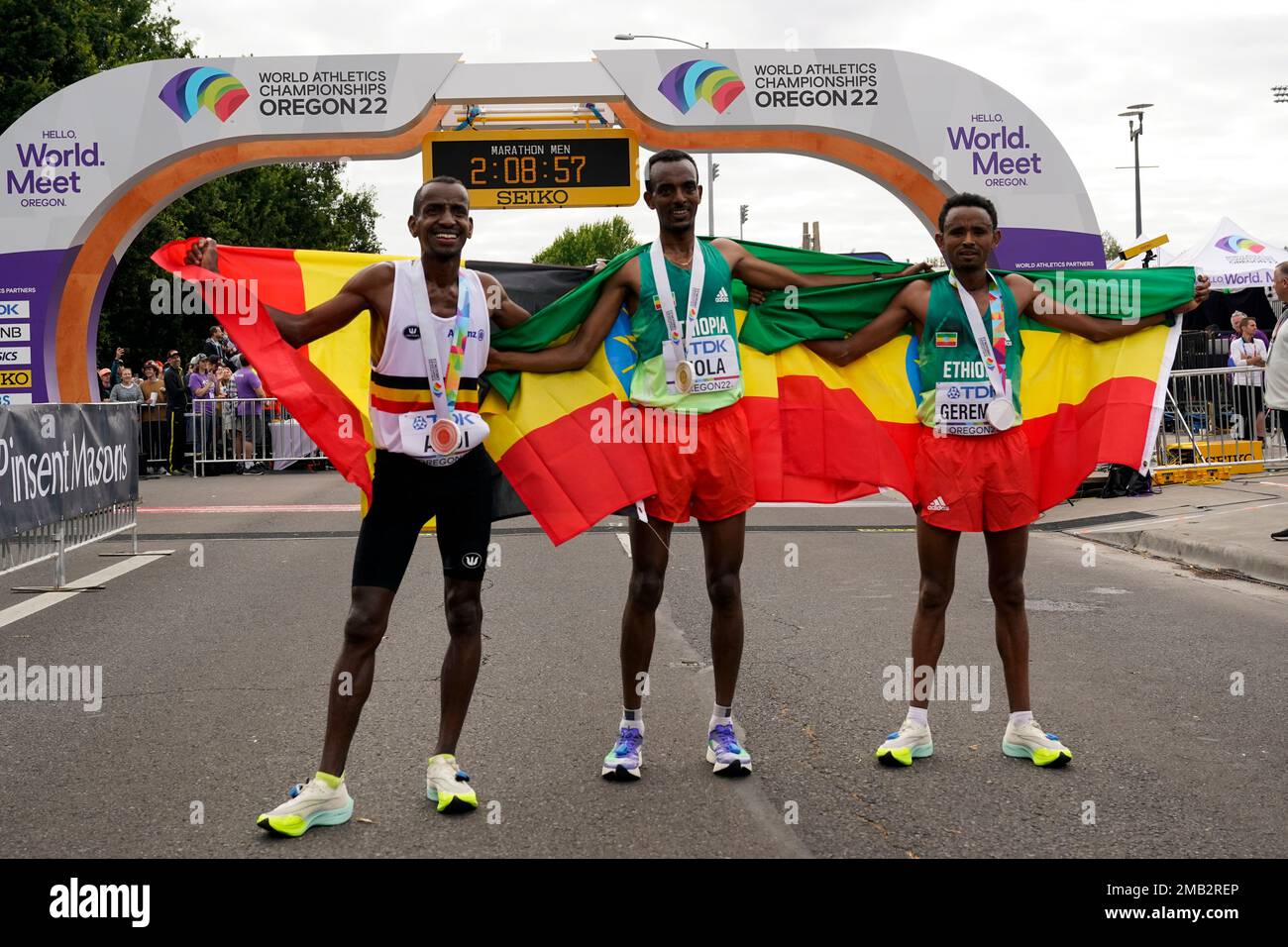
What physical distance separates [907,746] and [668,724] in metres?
1.17

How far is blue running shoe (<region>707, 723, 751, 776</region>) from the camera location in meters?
5.14

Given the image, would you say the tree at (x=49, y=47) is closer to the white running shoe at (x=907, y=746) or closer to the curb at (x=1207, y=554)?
the curb at (x=1207, y=554)

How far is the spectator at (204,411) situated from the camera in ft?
78.9

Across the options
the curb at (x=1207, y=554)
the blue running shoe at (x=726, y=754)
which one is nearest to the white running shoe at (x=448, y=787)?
the blue running shoe at (x=726, y=754)

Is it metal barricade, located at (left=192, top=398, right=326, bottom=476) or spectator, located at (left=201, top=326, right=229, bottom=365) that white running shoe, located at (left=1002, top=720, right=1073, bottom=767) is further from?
spectator, located at (left=201, top=326, right=229, bottom=365)

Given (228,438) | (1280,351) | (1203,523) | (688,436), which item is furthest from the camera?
(228,438)

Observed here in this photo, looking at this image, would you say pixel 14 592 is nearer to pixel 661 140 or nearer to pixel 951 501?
pixel 951 501

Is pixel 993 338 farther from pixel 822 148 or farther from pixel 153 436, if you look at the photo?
pixel 153 436

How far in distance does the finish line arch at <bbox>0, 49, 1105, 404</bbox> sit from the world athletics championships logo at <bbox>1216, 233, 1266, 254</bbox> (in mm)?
11255

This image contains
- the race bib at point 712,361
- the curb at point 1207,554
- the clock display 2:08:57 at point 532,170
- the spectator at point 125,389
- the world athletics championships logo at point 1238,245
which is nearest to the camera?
the race bib at point 712,361

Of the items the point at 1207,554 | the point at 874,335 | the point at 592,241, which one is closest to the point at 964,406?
the point at 874,335

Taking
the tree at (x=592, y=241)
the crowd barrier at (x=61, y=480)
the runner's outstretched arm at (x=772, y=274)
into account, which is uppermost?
the tree at (x=592, y=241)

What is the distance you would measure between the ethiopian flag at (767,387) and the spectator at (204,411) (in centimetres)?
1930

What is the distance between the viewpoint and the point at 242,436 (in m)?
24.2
